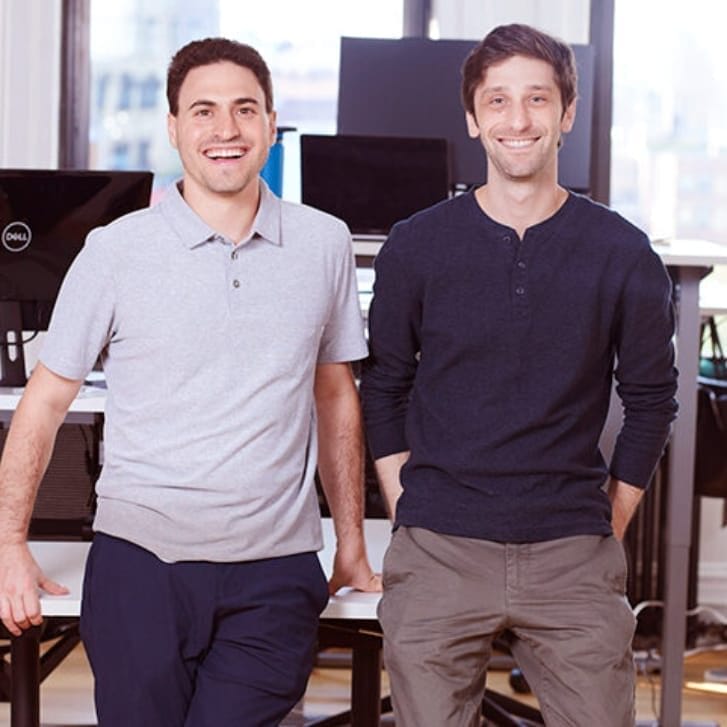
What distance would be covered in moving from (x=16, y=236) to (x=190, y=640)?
106 centimetres

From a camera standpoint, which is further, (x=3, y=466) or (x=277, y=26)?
(x=277, y=26)

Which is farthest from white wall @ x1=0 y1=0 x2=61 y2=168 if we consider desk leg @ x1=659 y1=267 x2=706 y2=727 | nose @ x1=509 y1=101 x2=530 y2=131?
nose @ x1=509 y1=101 x2=530 y2=131

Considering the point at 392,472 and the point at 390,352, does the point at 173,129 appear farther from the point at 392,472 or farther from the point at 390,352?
the point at 392,472

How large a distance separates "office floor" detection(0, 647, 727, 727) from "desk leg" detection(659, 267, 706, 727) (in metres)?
0.24

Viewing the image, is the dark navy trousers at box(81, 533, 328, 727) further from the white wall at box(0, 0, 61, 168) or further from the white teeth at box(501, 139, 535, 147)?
the white wall at box(0, 0, 61, 168)

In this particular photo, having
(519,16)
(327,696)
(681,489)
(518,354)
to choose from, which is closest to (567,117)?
(518,354)

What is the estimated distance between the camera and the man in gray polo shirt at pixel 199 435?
1.98 metres

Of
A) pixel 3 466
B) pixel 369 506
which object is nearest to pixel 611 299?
pixel 3 466

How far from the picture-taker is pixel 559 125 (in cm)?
201

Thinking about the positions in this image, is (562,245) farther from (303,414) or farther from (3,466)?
(3,466)

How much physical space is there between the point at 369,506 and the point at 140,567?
1.30m

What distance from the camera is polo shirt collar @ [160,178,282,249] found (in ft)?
6.65

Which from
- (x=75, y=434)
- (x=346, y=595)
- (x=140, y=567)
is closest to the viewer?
(x=140, y=567)

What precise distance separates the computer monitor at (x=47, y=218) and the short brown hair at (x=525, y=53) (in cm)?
91
